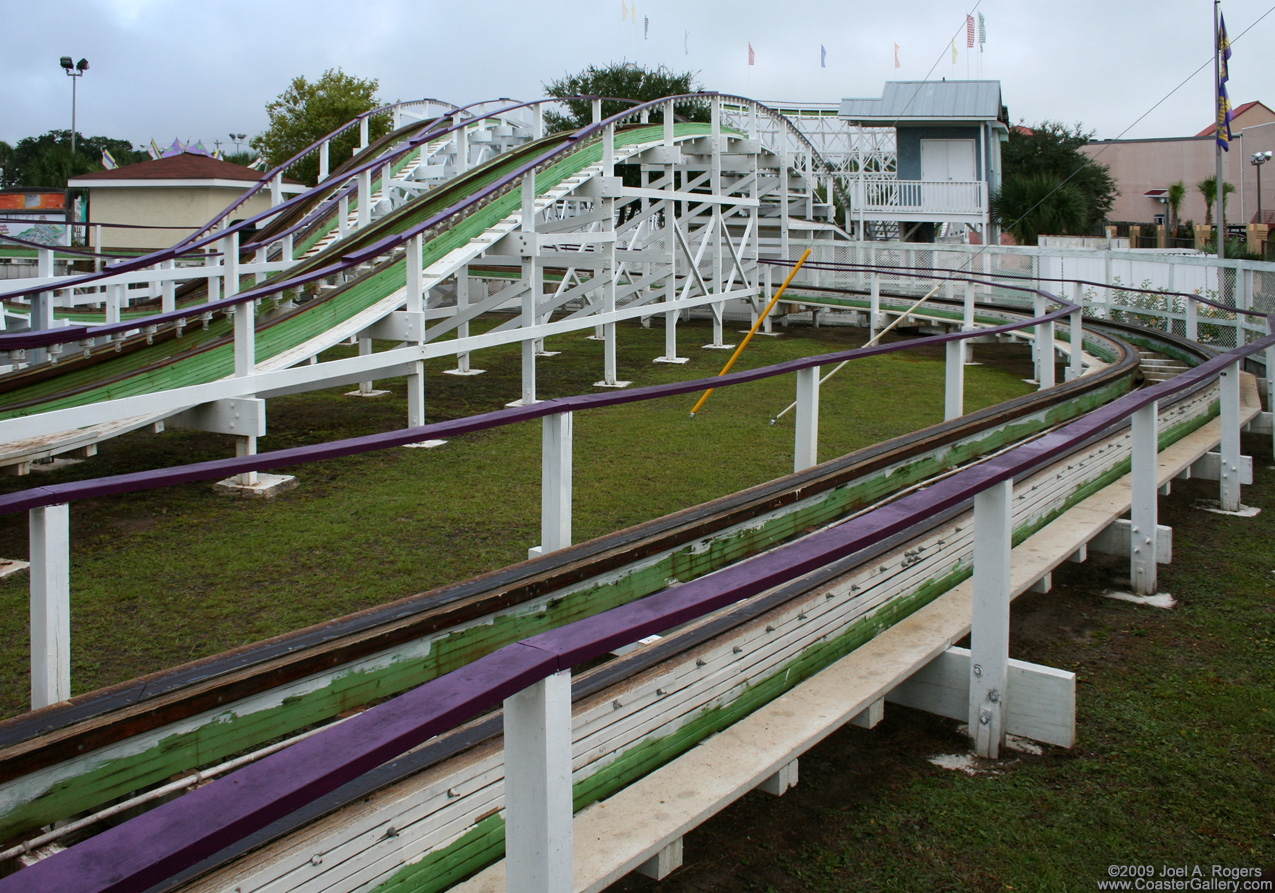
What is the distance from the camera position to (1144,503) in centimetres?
538

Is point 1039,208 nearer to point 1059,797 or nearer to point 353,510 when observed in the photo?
point 353,510

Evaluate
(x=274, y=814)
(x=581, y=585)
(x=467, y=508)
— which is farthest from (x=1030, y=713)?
(x=467, y=508)

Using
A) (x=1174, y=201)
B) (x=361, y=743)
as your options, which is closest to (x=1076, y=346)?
(x=361, y=743)

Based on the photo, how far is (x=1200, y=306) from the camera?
49.6 feet

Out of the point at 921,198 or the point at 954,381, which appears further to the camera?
the point at 921,198

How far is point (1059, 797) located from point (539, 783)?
83.0 inches

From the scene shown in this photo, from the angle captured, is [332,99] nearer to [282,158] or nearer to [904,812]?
[282,158]

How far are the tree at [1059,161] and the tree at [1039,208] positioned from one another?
1479 cm

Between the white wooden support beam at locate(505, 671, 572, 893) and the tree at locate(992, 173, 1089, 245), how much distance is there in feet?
111

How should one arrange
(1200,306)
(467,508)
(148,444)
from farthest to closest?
(1200,306), (148,444), (467,508)

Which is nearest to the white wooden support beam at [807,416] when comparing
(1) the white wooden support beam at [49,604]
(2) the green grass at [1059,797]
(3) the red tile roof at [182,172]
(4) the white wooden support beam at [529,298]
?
(2) the green grass at [1059,797]

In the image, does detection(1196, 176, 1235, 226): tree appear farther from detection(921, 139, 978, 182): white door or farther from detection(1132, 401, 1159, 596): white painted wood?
detection(1132, 401, 1159, 596): white painted wood

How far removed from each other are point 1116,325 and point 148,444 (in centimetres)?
1318

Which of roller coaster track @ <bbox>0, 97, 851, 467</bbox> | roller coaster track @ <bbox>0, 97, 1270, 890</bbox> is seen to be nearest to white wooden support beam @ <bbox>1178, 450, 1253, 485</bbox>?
roller coaster track @ <bbox>0, 97, 1270, 890</bbox>
